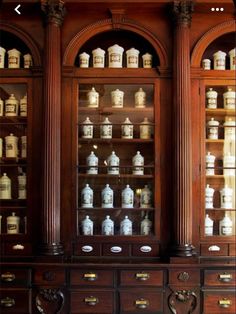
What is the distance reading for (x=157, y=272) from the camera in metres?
2.97

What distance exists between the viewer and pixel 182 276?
295 cm

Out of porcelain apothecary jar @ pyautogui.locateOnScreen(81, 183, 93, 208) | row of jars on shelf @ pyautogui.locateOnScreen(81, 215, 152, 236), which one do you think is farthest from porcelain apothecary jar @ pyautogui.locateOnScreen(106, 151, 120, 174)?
row of jars on shelf @ pyautogui.locateOnScreen(81, 215, 152, 236)

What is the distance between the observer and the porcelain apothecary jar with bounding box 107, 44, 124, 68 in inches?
131

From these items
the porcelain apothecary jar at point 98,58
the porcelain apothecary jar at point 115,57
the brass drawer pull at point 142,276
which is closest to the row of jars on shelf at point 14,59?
the porcelain apothecary jar at point 98,58

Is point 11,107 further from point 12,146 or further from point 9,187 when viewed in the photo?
point 9,187

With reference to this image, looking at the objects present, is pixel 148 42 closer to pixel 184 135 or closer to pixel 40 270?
pixel 184 135

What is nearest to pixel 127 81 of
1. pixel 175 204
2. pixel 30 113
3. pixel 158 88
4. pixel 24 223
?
pixel 158 88

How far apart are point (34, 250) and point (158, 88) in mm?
1557

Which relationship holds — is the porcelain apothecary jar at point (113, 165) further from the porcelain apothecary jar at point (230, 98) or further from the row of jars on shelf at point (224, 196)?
the porcelain apothecary jar at point (230, 98)

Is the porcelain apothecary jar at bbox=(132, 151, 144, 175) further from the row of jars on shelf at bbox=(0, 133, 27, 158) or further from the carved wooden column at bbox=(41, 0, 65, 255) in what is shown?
the row of jars on shelf at bbox=(0, 133, 27, 158)

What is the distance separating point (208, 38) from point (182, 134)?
0.80m

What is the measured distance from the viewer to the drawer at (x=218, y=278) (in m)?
2.97

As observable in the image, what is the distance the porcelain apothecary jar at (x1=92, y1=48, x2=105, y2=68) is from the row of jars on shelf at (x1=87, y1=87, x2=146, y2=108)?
0.19 metres

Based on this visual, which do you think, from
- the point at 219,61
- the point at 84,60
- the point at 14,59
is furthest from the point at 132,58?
the point at 14,59
